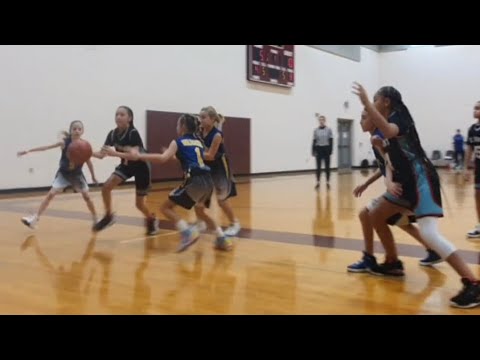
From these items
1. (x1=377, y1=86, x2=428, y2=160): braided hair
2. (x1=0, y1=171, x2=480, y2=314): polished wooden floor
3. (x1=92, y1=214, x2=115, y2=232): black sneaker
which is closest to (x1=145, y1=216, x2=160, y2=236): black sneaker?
(x1=0, y1=171, x2=480, y2=314): polished wooden floor

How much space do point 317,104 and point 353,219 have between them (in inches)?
525

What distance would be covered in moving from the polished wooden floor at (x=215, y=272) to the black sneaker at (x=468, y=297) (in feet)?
0.20

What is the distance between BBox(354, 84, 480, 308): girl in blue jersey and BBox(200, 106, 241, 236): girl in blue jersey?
208 centimetres

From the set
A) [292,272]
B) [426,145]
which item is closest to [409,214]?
[292,272]

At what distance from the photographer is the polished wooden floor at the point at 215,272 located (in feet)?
11.4

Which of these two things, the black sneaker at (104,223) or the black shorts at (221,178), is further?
the black sneaker at (104,223)

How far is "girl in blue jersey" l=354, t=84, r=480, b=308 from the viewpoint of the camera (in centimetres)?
346

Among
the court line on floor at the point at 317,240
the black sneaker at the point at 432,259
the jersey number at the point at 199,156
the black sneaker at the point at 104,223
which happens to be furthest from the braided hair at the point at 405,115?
the black sneaker at the point at 104,223

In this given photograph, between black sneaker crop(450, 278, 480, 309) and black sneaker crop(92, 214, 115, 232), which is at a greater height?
black sneaker crop(92, 214, 115, 232)

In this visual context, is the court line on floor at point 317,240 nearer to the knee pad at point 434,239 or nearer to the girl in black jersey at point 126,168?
the girl in black jersey at point 126,168

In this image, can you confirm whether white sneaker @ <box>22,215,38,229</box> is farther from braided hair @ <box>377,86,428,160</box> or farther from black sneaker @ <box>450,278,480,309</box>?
black sneaker @ <box>450,278,480,309</box>
